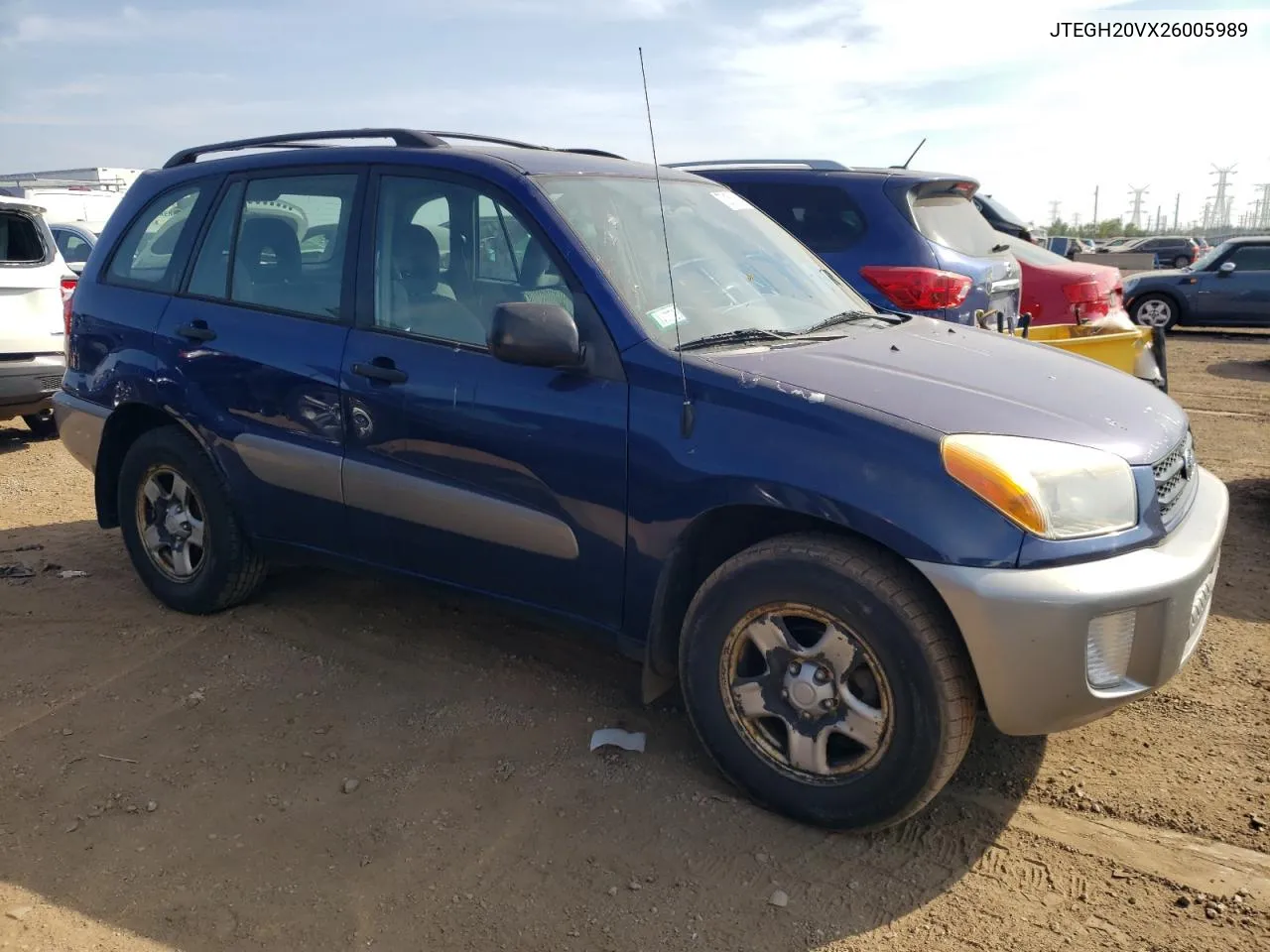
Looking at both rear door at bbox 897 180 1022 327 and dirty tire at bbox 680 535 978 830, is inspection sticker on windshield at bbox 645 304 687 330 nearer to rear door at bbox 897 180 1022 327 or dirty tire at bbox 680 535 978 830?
dirty tire at bbox 680 535 978 830

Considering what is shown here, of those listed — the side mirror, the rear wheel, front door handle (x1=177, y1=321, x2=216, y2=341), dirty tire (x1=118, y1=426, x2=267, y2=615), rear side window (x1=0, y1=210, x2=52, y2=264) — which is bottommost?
the rear wheel

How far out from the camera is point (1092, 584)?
98.6 inches

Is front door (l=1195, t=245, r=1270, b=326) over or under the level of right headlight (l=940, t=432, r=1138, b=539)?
under

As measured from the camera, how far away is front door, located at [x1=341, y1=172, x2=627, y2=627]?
312 centimetres

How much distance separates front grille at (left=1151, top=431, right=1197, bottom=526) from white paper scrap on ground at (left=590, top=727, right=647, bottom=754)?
169 centimetres

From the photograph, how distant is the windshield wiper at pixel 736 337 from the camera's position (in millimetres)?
3123

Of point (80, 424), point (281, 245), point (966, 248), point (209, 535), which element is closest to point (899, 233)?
point (966, 248)

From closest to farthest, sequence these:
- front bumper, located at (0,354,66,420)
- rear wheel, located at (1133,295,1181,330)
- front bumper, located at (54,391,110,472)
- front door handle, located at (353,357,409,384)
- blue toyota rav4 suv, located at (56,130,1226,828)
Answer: blue toyota rav4 suv, located at (56,130,1226,828)
front door handle, located at (353,357,409,384)
front bumper, located at (54,391,110,472)
front bumper, located at (0,354,66,420)
rear wheel, located at (1133,295,1181,330)

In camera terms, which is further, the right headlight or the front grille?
the front grille

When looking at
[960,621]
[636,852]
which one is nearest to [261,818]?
[636,852]

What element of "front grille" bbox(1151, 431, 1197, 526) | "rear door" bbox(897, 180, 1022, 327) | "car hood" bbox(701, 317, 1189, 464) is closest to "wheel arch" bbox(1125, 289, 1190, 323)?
"rear door" bbox(897, 180, 1022, 327)

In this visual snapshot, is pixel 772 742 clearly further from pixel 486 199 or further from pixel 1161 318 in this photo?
pixel 1161 318

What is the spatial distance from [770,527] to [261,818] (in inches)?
66.4

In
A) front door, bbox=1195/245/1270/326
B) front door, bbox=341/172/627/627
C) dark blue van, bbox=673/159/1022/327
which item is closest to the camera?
front door, bbox=341/172/627/627
